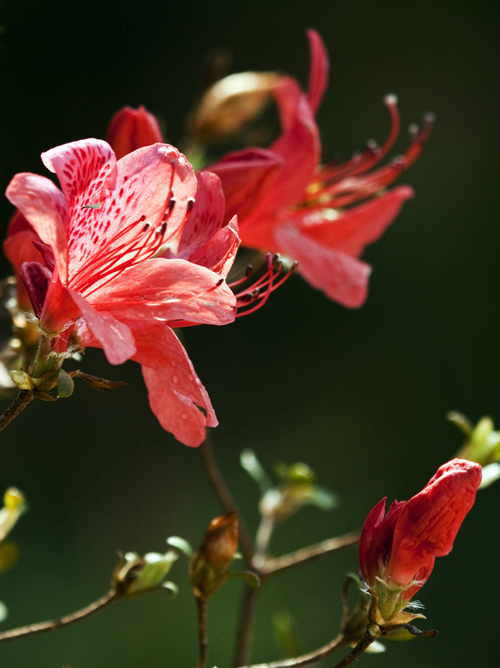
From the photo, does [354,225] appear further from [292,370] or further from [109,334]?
[292,370]

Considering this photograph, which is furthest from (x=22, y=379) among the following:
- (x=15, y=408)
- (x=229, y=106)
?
(x=229, y=106)

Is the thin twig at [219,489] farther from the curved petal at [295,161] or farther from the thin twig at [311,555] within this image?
the curved petal at [295,161]

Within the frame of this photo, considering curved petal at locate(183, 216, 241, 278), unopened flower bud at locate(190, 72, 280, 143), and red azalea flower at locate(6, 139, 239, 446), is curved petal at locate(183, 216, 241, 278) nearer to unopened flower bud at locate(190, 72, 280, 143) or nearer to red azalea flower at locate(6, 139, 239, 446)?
red azalea flower at locate(6, 139, 239, 446)

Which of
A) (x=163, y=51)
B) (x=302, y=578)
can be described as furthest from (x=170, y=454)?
(x=163, y=51)

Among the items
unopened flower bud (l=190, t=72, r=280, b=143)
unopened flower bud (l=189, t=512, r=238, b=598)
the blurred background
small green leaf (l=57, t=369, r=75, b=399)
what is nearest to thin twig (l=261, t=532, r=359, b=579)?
unopened flower bud (l=189, t=512, r=238, b=598)

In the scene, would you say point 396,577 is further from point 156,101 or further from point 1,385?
point 156,101

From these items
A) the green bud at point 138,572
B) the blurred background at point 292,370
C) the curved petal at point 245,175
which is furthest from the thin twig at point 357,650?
the blurred background at point 292,370
